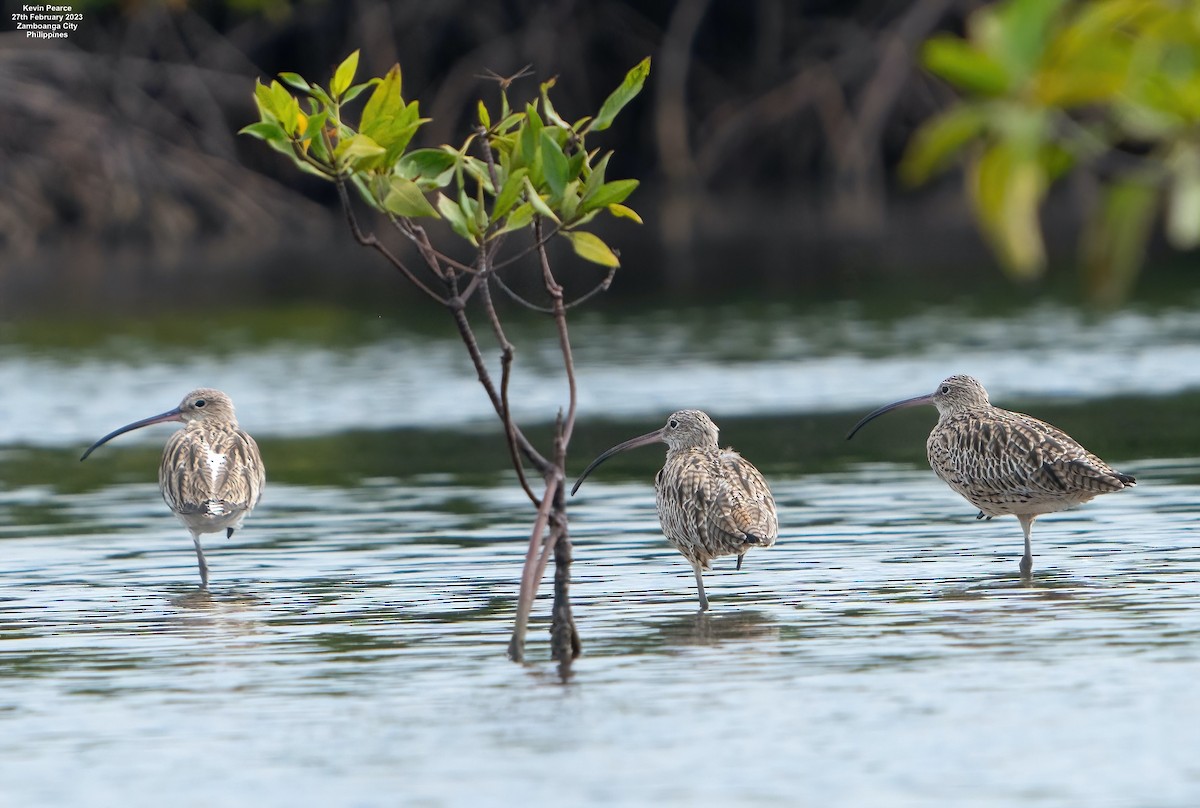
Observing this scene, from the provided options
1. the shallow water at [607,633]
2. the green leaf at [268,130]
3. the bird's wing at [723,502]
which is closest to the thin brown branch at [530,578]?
the shallow water at [607,633]

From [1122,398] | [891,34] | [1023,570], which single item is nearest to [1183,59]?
[1023,570]

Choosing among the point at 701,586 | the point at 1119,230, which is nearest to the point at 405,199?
the point at 701,586

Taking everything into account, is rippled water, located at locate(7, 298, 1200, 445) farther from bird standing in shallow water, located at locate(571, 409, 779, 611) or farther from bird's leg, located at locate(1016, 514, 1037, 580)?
bird standing in shallow water, located at locate(571, 409, 779, 611)

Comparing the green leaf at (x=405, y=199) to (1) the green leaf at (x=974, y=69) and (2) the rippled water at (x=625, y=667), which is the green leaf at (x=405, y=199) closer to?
(2) the rippled water at (x=625, y=667)

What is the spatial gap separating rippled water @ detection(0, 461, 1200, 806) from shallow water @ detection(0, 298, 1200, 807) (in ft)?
0.06

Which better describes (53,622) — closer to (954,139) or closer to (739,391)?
(954,139)

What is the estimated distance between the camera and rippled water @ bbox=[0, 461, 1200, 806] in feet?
22.6

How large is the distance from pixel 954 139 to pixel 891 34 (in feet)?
116

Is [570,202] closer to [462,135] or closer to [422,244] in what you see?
[422,244]

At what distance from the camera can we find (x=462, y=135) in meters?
41.1

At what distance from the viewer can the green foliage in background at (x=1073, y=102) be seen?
11.5ft

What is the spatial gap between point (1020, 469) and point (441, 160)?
365 centimetres

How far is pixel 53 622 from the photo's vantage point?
32.8 ft

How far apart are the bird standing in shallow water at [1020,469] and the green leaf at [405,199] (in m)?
3.51
